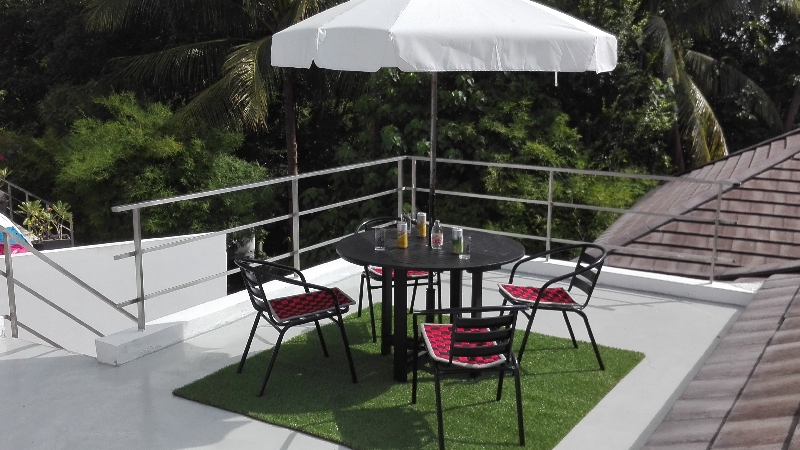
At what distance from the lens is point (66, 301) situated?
9.80 metres

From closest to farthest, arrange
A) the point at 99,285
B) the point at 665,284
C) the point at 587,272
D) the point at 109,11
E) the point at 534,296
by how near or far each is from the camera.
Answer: the point at 534,296 < the point at 587,272 < the point at 665,284 < the point at 99,285 < the point at 109,11

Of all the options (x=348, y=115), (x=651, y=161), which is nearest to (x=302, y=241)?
(x=348, y=115)

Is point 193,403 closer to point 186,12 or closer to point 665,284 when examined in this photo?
point 665,284

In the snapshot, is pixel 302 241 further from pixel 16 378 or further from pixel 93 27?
pixel 16 378

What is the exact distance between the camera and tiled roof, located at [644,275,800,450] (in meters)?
2.59

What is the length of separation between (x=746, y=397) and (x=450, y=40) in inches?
91.7

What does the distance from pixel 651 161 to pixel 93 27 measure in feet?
35.4

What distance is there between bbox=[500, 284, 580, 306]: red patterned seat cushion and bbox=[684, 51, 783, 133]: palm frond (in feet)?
44.1

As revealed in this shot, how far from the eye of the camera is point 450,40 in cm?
434

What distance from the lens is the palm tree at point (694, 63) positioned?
15.1 m

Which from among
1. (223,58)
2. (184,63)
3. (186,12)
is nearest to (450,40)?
(223,58)

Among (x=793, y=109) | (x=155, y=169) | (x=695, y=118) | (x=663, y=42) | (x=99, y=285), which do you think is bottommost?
(x=99, y=285)

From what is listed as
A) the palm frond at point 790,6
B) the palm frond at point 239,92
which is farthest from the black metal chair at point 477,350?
the palm frond at point 790,6

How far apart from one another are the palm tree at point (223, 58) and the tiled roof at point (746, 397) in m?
9.88
